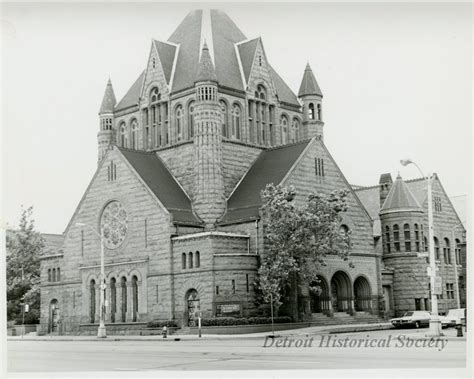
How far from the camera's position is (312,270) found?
2179 inches

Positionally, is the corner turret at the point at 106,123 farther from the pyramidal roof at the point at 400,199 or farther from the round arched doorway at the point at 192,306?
the pyramidal roof at the point at 400,199

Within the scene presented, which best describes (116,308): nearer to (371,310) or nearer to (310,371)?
(371,310)

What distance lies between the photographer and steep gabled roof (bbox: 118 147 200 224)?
6202cm

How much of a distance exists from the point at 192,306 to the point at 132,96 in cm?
2458

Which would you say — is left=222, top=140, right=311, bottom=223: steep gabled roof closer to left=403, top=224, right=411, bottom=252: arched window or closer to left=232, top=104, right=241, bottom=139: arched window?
left=232, top=104, right=241, bottom=139: arched window

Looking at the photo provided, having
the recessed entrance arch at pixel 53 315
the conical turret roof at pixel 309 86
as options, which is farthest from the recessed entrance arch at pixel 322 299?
the recessed entrance arch at pixel 53 315

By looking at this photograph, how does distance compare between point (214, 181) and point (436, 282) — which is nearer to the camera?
point (436, 282)

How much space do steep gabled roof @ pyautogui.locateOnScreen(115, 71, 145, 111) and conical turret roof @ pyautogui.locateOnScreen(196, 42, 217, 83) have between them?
1099cm

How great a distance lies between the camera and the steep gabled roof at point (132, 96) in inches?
2884

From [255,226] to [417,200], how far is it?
21.6 meters

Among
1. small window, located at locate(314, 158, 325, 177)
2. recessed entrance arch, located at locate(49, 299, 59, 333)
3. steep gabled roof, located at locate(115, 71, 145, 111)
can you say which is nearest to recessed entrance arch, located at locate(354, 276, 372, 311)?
small window, located at locate(314, 158, 325, 177)

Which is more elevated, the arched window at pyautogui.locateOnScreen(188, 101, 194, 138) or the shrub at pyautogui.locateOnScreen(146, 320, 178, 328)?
the arched window at pyautogui.locateOnScreen(188, 101, 194, 138)

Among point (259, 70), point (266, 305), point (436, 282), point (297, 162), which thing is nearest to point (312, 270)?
point (266, 305)

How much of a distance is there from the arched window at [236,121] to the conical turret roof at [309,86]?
8.49 m
